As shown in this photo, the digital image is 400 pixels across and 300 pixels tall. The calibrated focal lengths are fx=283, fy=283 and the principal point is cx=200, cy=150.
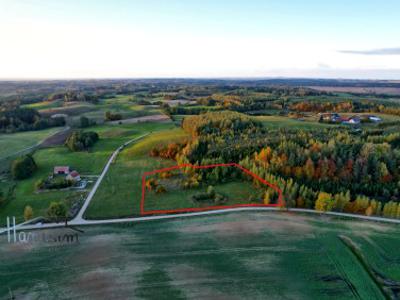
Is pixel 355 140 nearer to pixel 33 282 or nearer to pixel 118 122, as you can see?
pixel 33 282

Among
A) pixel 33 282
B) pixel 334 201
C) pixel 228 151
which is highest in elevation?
pixel 228 151

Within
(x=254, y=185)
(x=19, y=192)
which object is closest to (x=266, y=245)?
(x=254, y=185)

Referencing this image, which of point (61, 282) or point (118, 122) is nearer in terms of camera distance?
point (61, 282)

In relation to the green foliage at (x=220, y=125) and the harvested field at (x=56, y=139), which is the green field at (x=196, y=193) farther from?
the harvested field at (x=56, y=139)

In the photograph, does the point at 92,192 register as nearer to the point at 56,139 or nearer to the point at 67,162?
the point at 67,162

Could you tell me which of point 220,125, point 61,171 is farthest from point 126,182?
point 220,125

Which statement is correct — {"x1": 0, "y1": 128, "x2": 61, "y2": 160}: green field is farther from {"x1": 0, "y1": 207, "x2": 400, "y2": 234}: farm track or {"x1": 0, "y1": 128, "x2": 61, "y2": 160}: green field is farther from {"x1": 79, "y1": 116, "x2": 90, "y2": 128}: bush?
{"x1": 0, "y1": 207, "x2": 400, "y2": 234}: farm track

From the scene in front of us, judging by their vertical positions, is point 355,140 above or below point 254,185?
above
